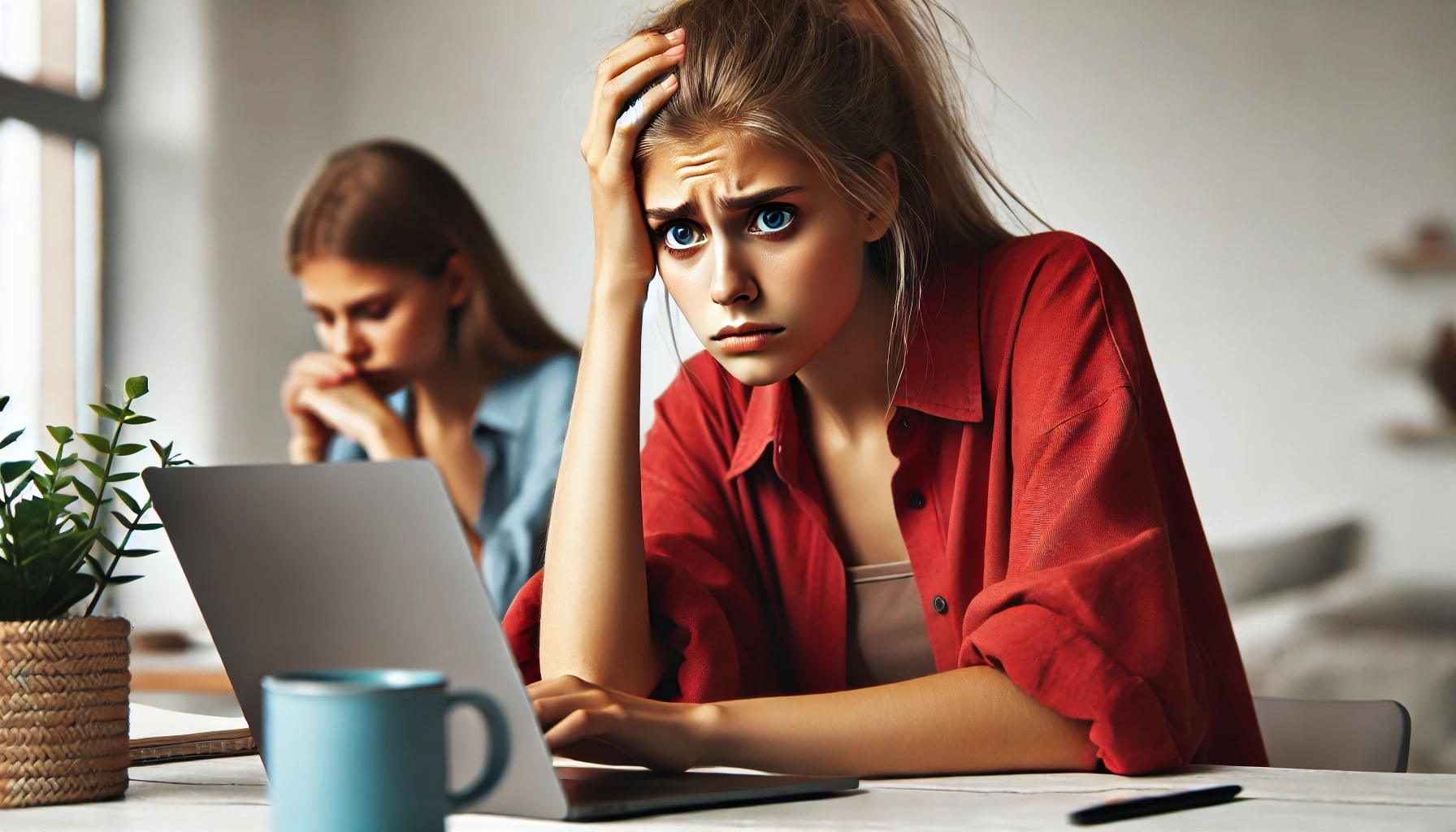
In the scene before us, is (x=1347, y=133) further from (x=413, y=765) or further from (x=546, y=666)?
(x=413, y=765)

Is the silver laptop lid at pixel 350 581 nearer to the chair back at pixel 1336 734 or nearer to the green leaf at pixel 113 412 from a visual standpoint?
the green leaf at pixel 113 412

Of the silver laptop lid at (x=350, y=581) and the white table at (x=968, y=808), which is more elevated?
the silver laptop lid at (x=350, y=581)

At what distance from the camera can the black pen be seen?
58 centimetres

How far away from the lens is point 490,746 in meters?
0.48

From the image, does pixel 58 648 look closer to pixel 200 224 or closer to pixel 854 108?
pixel 854 108

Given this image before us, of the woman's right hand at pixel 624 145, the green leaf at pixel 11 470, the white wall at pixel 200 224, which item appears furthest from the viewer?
the white wall at pixel 200 224

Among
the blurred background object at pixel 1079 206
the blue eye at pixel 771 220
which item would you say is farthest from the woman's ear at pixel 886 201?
the blurred background object at pixel 1079 206

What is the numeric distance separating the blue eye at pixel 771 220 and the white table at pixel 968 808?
1.51 feet

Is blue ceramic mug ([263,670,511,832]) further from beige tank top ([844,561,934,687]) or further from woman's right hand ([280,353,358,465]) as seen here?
woman's right hand ([280,353,358,465])

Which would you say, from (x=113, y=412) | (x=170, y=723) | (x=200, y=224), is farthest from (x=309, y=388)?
(x=113, y=412)

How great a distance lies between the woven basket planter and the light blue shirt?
1.88 meters

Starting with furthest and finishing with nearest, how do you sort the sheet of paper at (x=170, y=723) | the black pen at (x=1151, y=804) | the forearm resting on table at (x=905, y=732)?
the sheet of paper at (x=170, y=723) → the forearm resting on table at (x=905, y=732) → the black pen at (x=1151, y=804)

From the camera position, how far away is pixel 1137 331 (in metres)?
1.08

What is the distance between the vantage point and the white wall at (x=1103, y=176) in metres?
2.33
